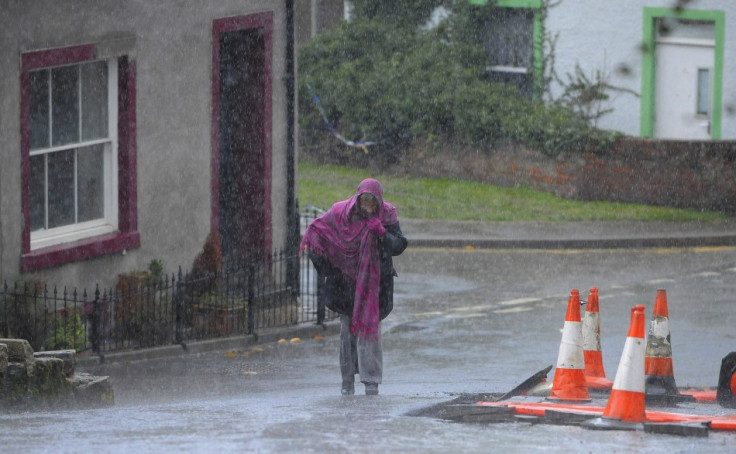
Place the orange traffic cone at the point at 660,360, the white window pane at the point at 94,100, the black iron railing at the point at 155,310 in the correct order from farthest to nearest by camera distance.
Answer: the white window pane at the point at 94,100
the black iron railing at the point at 155,310
the orange traffic cone at the point at 660,360

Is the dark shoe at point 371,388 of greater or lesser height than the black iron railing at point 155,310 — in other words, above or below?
below

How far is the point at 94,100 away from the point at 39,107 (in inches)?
29.9

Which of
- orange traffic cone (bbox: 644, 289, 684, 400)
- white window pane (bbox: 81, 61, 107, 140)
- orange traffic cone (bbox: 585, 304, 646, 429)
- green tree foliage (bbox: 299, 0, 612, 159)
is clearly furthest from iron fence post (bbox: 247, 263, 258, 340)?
green tree foliage (bbox: 299, 0, 612, 159)

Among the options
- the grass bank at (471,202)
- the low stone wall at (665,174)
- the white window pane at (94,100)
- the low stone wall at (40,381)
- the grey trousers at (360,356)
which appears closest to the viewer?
the low stone wall at (40,381)

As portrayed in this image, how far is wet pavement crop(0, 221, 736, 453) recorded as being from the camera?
8.14 meters

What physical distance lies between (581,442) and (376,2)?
21.1 metres

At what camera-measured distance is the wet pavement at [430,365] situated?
8141mm

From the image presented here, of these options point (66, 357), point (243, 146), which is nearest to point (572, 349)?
point (66, 357)

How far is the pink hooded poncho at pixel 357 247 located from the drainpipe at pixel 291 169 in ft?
17.7

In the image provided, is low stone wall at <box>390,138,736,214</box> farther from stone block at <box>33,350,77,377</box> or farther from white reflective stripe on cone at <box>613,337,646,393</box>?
white reflective stripe on cone at <box>613,337,646,393</box>

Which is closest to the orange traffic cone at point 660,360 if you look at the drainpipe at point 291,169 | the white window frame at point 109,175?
the white window frame at point 109,175

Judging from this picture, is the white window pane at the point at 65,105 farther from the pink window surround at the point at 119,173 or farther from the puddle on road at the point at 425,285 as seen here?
the puddle on road at the point at 425,285

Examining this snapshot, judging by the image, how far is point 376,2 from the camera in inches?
1125

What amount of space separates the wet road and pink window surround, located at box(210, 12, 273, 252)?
1789 millimetres
